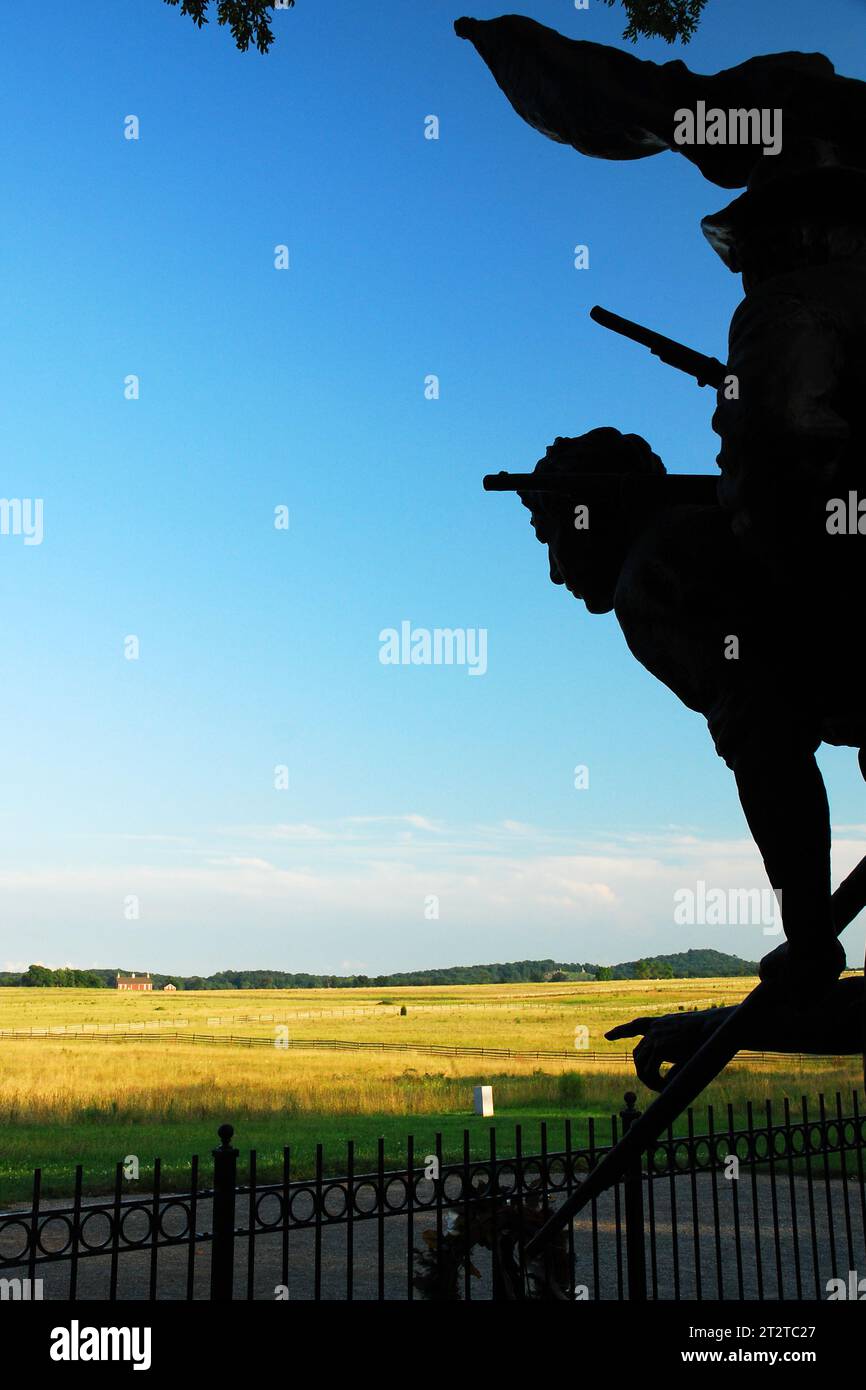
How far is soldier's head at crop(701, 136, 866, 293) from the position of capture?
7.59ft

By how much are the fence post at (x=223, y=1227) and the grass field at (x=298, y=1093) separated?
8346 mm

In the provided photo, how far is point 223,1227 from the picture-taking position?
16.3 feet

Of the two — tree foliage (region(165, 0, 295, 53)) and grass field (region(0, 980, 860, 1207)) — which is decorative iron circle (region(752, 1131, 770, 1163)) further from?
tree foliage (region(165, 0, 295, 53))

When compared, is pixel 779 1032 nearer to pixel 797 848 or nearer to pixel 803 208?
pixel 797 848

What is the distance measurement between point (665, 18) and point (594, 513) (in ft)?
16.4

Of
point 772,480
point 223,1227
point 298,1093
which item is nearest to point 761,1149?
point 298,1093

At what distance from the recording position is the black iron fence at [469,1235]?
16.7 ft

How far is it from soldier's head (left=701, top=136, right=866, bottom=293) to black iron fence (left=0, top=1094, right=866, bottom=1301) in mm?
3082

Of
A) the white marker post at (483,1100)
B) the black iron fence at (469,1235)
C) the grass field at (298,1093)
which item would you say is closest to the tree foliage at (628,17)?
the black iron fence at (469,1235)

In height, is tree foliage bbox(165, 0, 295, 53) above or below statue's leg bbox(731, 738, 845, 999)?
above

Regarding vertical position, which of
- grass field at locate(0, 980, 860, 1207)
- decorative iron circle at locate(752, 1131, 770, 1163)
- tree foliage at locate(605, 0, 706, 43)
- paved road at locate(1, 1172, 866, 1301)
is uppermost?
tree foliage at locate(605, 0, 706, 43)

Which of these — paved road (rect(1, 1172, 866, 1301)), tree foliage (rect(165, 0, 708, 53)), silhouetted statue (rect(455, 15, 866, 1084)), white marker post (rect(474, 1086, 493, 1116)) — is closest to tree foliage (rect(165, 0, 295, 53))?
tree foliage (rect(165, 0, 708, 53))

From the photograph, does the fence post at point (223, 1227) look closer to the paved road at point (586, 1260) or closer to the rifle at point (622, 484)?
the paved road at point (586, 1260)
